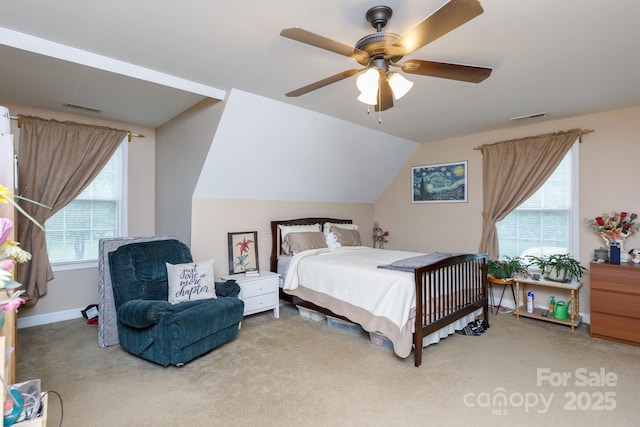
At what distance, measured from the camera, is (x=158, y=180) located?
15.0ft

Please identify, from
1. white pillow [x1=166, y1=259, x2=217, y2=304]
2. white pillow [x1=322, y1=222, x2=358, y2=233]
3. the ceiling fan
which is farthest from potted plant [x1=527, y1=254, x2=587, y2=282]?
white pillow [x1=166, y1=259, x2=217, y2=304]

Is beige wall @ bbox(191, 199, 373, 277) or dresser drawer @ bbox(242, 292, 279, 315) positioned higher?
beige wall @ bbox(191, 199, 373, 277)

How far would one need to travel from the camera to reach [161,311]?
8.78 feet

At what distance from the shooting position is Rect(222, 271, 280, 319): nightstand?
12.1 feet

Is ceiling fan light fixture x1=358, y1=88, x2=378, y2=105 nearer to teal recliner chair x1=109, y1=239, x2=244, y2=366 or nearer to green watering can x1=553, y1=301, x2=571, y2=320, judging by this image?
teal recliner chair x1=109, y1=239, x2=244, y2=366

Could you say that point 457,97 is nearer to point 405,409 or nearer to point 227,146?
point 227,146

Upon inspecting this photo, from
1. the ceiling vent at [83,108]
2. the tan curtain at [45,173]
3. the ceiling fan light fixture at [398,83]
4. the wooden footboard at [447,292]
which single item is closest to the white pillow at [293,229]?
the wooden footboard at [447,292]

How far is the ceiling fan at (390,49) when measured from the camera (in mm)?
1520

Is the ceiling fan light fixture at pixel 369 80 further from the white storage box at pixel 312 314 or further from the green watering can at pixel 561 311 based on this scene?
the green watering can at pixel 561 311

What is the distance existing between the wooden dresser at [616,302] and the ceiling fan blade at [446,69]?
107 inches

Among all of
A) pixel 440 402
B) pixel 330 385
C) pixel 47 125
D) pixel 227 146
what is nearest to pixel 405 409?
pixel 440 402

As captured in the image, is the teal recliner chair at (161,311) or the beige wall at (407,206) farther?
the beige wall at (407,206)

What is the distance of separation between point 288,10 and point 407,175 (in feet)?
13.2

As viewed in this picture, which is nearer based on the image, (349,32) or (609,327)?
(349,32)
